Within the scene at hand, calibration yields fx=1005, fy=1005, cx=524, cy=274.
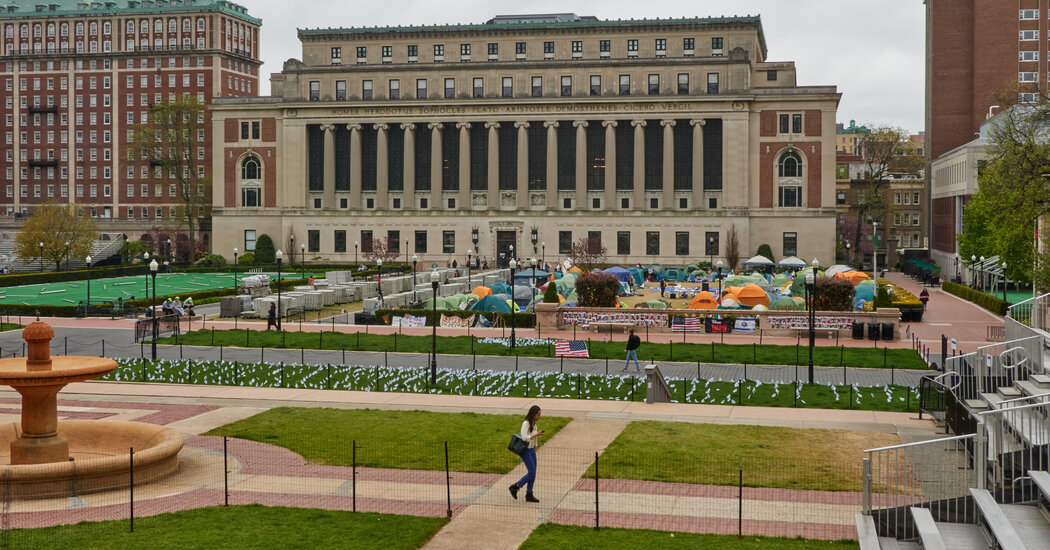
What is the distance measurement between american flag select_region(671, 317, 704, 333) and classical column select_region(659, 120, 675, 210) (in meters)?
59.9

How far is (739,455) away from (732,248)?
83824mm

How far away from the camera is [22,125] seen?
146625mm

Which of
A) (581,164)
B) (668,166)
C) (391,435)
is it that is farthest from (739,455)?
(581,164)

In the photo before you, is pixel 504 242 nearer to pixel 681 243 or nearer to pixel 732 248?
pixel 681 243

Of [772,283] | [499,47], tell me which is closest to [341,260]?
[499,47]

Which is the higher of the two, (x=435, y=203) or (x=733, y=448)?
(x=435, y=203)

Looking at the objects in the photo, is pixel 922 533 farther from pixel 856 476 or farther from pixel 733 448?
pixel 733 448

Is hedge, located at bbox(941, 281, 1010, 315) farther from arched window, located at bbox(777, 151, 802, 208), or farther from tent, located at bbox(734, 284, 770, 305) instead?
arched window, located at bbox(777, 151, 802, 208)

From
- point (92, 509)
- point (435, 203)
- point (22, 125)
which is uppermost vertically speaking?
point (22, 125)

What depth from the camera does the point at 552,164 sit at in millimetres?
112312

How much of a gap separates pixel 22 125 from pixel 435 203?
2826 inches

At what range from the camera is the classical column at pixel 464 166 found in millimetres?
113562

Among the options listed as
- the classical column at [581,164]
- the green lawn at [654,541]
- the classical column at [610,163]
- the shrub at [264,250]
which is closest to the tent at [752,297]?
the green lawn at [654,541]

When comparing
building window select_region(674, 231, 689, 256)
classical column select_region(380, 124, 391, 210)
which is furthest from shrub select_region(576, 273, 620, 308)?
classical column select_region(380, 124, 391, 210)
